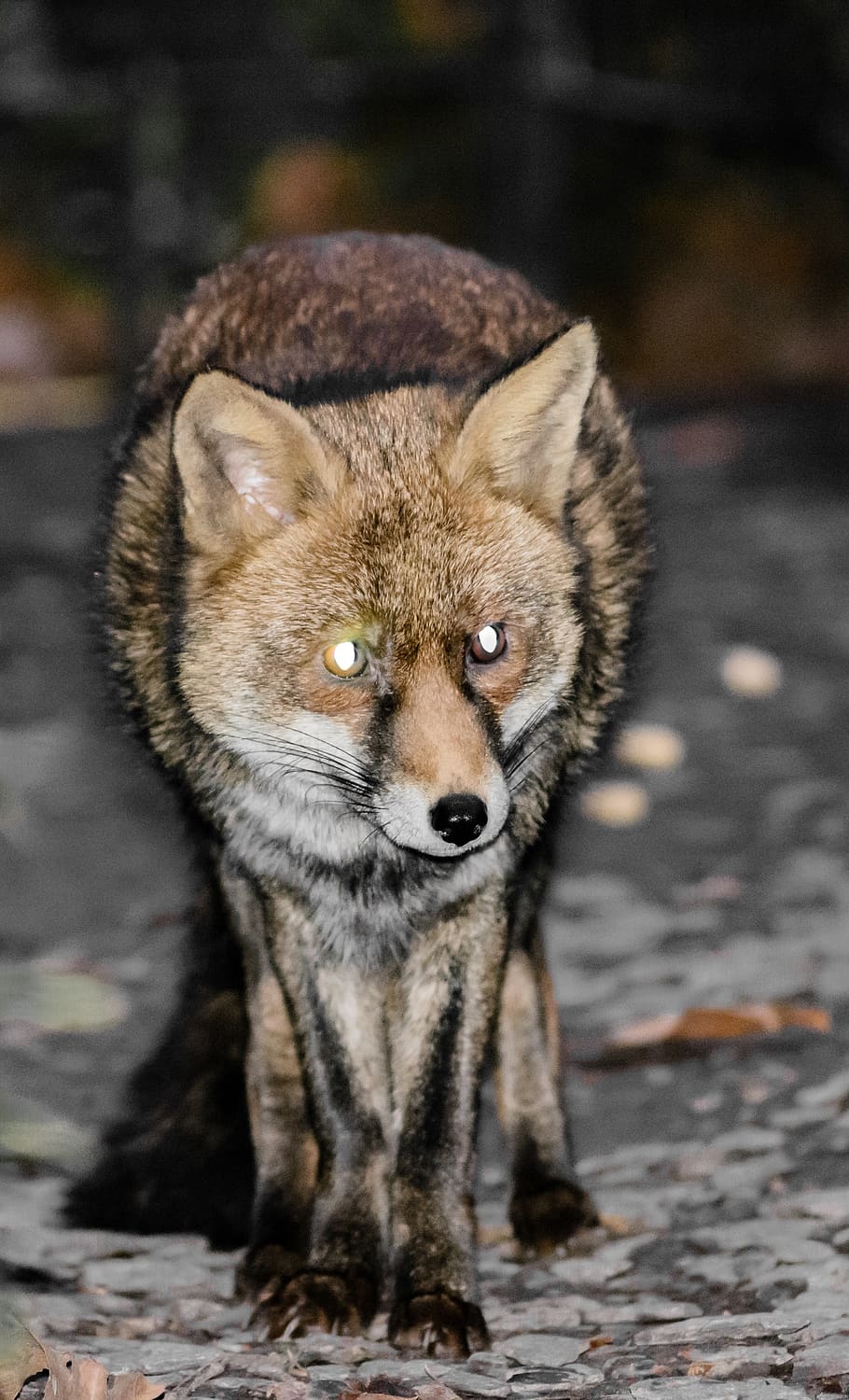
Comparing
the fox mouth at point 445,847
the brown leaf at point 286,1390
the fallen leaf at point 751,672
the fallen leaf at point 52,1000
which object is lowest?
the brown leaf at point 286,1390

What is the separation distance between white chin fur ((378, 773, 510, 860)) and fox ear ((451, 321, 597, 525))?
66 centimetres

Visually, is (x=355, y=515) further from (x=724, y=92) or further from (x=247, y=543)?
(x=724, y=92)

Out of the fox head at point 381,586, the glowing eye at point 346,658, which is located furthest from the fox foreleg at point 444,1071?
the glowing eye at point 346,658

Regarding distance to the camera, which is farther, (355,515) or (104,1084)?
(104,1084)

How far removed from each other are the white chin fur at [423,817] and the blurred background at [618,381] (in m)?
0.81

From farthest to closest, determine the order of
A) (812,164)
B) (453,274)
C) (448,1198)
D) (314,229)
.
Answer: (314,229) → (812,164) → (453,274) → (448,1198)

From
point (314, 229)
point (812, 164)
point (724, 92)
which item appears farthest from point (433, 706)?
point (314, 229)

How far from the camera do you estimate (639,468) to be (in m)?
4.56

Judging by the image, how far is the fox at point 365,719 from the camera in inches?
138

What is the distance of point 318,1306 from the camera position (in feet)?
12.2

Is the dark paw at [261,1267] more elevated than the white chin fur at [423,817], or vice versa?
the white chin fur at [423,817]

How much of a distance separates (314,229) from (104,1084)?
1032 cm

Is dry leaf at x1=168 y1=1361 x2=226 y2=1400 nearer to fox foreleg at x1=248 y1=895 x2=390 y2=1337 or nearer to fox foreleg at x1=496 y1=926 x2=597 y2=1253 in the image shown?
fox foreleg at x1=248 y1=895 x2=390 y2=1337

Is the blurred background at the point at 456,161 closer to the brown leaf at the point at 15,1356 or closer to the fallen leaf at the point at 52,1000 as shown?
the brown leaf at the point at 15,1356
